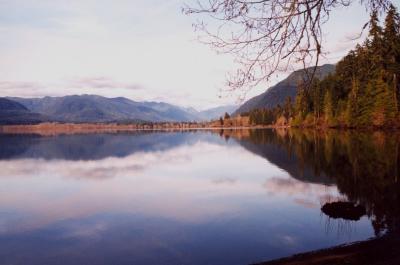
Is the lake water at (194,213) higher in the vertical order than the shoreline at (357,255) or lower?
lower

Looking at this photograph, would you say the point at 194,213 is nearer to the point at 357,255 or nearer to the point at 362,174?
the point at 357,255

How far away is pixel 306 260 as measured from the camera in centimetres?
1160

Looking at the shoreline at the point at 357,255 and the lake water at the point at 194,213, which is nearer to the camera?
the shoreline at the point at 357,255

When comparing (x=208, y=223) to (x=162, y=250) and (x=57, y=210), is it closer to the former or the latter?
(x=162, y=250)

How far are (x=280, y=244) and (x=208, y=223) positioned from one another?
435cm

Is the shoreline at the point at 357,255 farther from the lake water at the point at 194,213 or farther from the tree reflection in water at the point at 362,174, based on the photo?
the tree reflection in water at the point at 362,174

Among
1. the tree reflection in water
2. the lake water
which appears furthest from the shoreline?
the tree reflection in water

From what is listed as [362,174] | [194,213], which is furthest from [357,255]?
[362,174]

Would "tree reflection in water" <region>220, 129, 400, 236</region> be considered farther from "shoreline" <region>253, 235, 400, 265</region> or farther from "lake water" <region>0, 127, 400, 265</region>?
"shoreline" <region>253, 235, 400, 265</region>

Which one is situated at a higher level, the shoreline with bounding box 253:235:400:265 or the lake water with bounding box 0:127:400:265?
the shoreline with bounding box 253:235:400:265

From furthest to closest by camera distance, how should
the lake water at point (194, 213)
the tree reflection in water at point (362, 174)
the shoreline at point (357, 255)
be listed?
the tree reflection in water at point (362, 174), the lake water at point (194, 213), the shoreline at point (357, 255)

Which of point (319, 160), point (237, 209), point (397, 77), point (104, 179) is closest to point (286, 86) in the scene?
point (237, 209)

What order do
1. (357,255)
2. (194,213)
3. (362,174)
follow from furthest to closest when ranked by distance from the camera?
(362,174) < (194,213) < (357,255)

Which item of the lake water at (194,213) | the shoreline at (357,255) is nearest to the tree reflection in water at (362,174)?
the lake water at (194,213)
